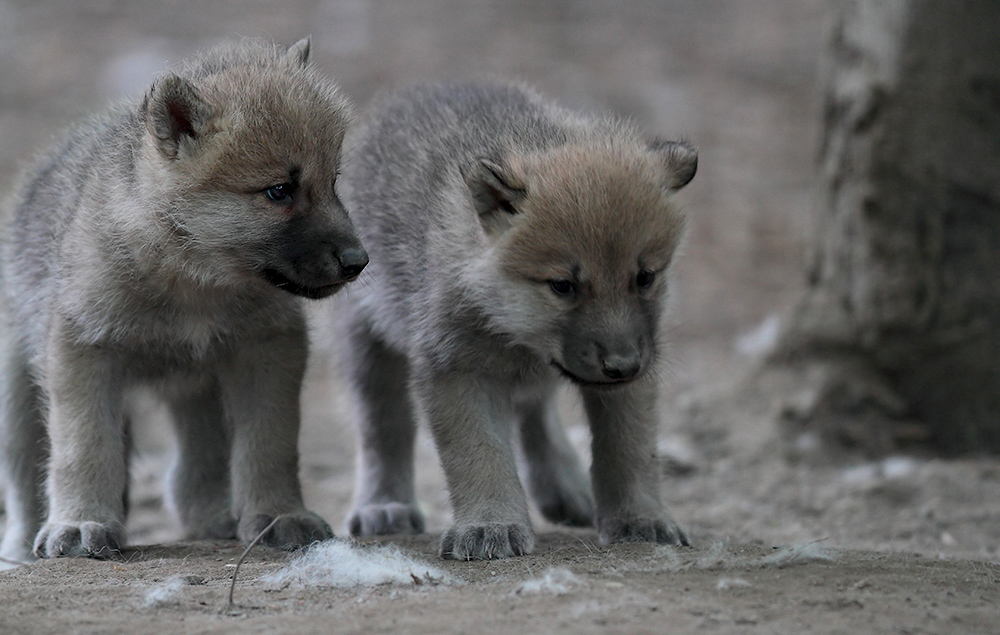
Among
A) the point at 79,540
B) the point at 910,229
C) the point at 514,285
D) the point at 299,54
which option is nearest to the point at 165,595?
the point at 79,540

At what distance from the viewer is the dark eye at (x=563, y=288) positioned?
4562 millimetres

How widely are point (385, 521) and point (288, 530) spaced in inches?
34.1

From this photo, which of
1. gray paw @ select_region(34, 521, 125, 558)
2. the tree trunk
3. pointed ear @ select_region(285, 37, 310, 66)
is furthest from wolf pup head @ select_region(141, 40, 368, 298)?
the tree trunk

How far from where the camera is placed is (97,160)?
16.7 feet

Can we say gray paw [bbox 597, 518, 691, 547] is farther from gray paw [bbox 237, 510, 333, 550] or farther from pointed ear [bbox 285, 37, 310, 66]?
pointed ear [bbox 285, 37, 310, 66]

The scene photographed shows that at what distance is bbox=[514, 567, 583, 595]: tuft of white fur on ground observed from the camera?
3648mm

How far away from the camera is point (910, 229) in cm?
670

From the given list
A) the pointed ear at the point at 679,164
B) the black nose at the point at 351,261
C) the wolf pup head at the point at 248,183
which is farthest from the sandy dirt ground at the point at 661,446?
the wolf pup head at the point at 248,183

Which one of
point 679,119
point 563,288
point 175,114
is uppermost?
point 679,119

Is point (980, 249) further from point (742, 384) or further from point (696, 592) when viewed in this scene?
point (696, 592)

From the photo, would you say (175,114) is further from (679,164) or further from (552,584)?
(552,584)

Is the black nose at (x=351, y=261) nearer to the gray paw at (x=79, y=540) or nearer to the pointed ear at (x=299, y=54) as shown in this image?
the pointed ear at (x=299, y=54)

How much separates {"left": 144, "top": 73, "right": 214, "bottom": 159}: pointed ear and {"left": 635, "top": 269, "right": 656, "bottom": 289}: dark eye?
1.78 metres

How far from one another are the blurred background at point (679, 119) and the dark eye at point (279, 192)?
5.21 ft
